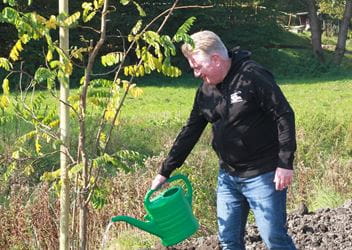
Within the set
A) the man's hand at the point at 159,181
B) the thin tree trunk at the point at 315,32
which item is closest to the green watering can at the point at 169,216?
the man's hand at the point at 159,181

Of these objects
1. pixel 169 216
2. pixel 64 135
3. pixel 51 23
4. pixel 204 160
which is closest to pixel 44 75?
pixel 51 23

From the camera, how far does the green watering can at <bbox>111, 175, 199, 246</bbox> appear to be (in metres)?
3.52

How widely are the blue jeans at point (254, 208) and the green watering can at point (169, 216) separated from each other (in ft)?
0.66

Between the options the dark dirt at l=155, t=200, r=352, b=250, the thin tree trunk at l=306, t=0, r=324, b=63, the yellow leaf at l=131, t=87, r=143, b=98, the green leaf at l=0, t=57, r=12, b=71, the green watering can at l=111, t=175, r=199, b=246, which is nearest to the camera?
the green leaf at l=0, t=57, r=12, b=71

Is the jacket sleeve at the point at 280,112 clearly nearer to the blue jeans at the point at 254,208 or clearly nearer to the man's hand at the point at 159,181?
the blue jeans at the point at 254,208

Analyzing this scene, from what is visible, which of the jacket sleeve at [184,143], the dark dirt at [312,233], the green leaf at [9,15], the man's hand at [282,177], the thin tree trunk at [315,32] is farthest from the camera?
the thin tree trunk at [315,32]

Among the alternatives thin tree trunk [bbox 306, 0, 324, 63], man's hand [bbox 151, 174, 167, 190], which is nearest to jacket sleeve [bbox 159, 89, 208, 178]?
man's hand [bbox 151, 174, 167, 190]

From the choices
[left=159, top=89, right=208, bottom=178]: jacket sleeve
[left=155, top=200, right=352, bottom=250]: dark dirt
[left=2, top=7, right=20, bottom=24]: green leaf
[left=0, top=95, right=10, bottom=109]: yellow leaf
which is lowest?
[left=155, top=200, right=352, bottom=250]: dark dirt

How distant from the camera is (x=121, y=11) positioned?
23.6 meters

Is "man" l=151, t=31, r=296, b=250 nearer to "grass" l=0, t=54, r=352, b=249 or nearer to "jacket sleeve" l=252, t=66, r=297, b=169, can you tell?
"jacket sleeve" l=252, t=66, r=297, b=169

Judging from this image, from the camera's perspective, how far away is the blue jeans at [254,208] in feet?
11.4

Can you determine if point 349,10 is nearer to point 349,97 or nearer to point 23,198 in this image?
point 349,97

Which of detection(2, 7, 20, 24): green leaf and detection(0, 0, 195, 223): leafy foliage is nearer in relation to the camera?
detection(2, 7, 20, 24): green leaf

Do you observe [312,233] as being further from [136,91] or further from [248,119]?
[136,91]
